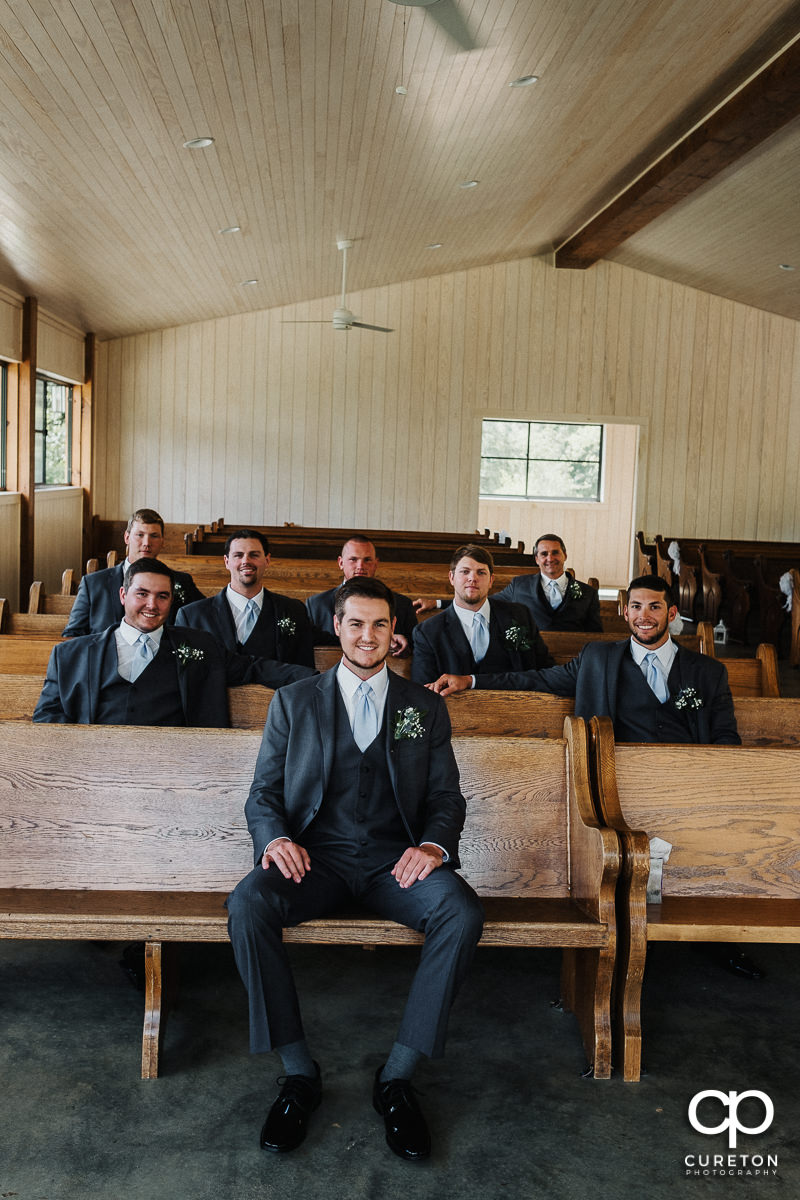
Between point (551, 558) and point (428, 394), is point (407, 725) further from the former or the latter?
point (428, 394)

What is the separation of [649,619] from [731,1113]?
5.59 ft

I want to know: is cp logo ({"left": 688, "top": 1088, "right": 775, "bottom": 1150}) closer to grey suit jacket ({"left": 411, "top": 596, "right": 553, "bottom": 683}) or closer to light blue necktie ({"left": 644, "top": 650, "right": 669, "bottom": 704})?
light blue necktie ({"left": 644, "top": 650, "right": 669, "bottom": 704})

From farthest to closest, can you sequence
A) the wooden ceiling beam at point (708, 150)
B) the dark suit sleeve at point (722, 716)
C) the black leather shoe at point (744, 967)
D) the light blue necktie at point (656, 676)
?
the wooden ceiling beam at point (708, 150) → the light blue necktie at point (656, 676) → the dark suit sleeve at point (722, 716) → the black leather shoe at point (744, 967)

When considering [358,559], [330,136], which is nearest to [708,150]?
[330,136]

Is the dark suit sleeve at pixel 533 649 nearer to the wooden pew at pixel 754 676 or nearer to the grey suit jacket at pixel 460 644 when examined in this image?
the grey suit jacket at pixel 460 644

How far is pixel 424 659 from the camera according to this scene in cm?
432

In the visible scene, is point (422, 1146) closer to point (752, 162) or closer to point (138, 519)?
point (138, 519)

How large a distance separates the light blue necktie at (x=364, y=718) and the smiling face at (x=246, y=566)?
76.0 inches

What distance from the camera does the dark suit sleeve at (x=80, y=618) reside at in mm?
4465

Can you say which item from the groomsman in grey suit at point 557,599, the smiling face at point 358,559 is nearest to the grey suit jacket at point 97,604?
the smiling face at point 358,559

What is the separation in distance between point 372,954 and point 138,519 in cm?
268

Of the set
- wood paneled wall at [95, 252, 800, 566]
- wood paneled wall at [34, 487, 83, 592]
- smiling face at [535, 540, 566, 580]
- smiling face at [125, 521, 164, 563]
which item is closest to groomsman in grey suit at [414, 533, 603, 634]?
smiling face at [535, 540, 566, 580]

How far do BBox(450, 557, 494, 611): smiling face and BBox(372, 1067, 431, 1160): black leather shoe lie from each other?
2420mm

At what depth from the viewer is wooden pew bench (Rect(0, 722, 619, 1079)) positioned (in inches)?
106
